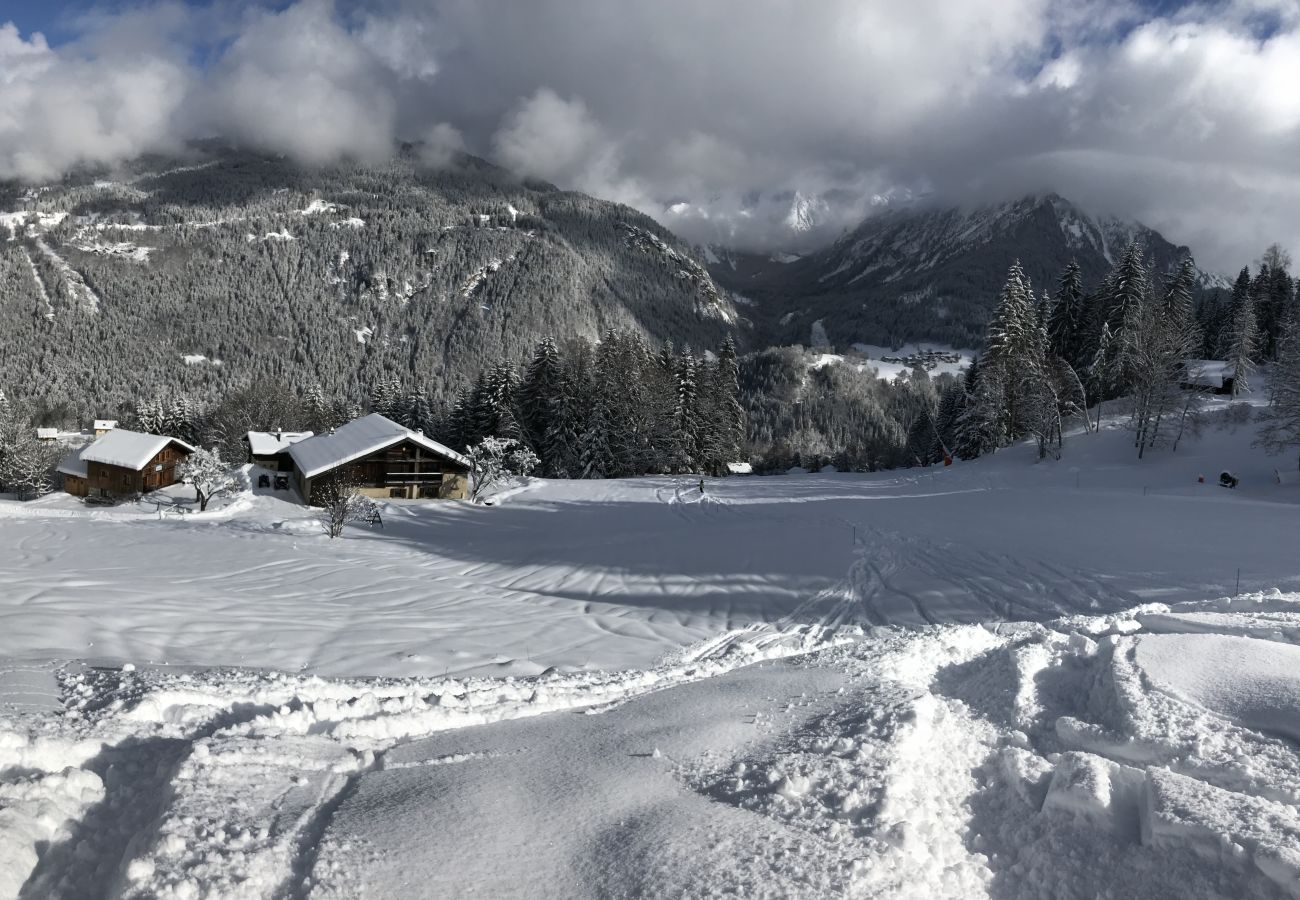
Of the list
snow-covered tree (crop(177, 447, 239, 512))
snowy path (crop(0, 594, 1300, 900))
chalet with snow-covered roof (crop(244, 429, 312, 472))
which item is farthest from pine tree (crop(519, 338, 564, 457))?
snowy path (crop(0, 594, 1300, 900))

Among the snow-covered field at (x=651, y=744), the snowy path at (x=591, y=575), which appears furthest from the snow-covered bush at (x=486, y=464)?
the snow-covered field at (x=651, y=744)

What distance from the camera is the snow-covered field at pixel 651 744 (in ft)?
11.7

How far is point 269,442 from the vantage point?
50594 millimetres

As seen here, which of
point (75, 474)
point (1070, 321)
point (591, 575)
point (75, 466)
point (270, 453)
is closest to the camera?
point (591, 575)

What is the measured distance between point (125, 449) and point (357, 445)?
82.3ft

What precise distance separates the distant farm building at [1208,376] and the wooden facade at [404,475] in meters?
42.6

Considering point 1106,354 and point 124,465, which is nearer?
point 124,465

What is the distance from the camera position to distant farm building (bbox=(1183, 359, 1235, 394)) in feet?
122

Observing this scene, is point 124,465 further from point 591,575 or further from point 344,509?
point 591,575

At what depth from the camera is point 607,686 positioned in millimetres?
8148

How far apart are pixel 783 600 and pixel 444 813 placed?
11689mm

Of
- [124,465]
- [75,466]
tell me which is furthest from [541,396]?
[75,466]

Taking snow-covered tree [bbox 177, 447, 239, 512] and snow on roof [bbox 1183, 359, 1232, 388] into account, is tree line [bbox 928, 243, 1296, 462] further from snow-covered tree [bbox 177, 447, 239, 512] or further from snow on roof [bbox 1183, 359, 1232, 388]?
snow-covered tree [bbox 177, 447, 239, 512]

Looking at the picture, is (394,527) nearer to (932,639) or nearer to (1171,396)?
(932,639)
